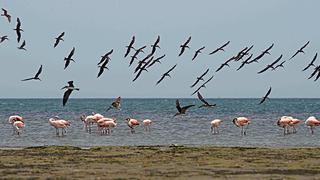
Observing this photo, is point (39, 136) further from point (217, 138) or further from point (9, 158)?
point (9, 158)

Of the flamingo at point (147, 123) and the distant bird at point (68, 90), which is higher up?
the distant bird at point (68, 90)

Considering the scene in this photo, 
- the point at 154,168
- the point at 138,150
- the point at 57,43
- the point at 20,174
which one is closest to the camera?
the point at 20,174

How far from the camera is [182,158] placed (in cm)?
2891

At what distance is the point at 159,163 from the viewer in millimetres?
26766

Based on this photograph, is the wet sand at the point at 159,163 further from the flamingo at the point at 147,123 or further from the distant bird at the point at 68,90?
the flamingo at the point at 147,123

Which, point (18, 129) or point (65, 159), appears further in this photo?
point (18, 129)

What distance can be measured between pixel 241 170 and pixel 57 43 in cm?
783

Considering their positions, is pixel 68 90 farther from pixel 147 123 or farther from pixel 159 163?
pixel 147 123

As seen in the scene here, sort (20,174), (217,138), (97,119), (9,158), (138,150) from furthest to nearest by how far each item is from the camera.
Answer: (97,119) < (217,138) < (138,150) < (9,158) < (20,174)

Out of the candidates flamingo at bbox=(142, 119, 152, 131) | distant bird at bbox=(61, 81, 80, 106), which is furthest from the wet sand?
flamingo at bbox=(142, 119, 152, 131)

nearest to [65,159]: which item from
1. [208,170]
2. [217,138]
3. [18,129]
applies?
[208,170]

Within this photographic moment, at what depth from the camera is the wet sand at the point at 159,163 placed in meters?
23.3

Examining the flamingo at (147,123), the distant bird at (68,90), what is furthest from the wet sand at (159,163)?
the flamingo at (147,123)

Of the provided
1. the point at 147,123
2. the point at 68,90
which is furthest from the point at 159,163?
the point at 147,123
